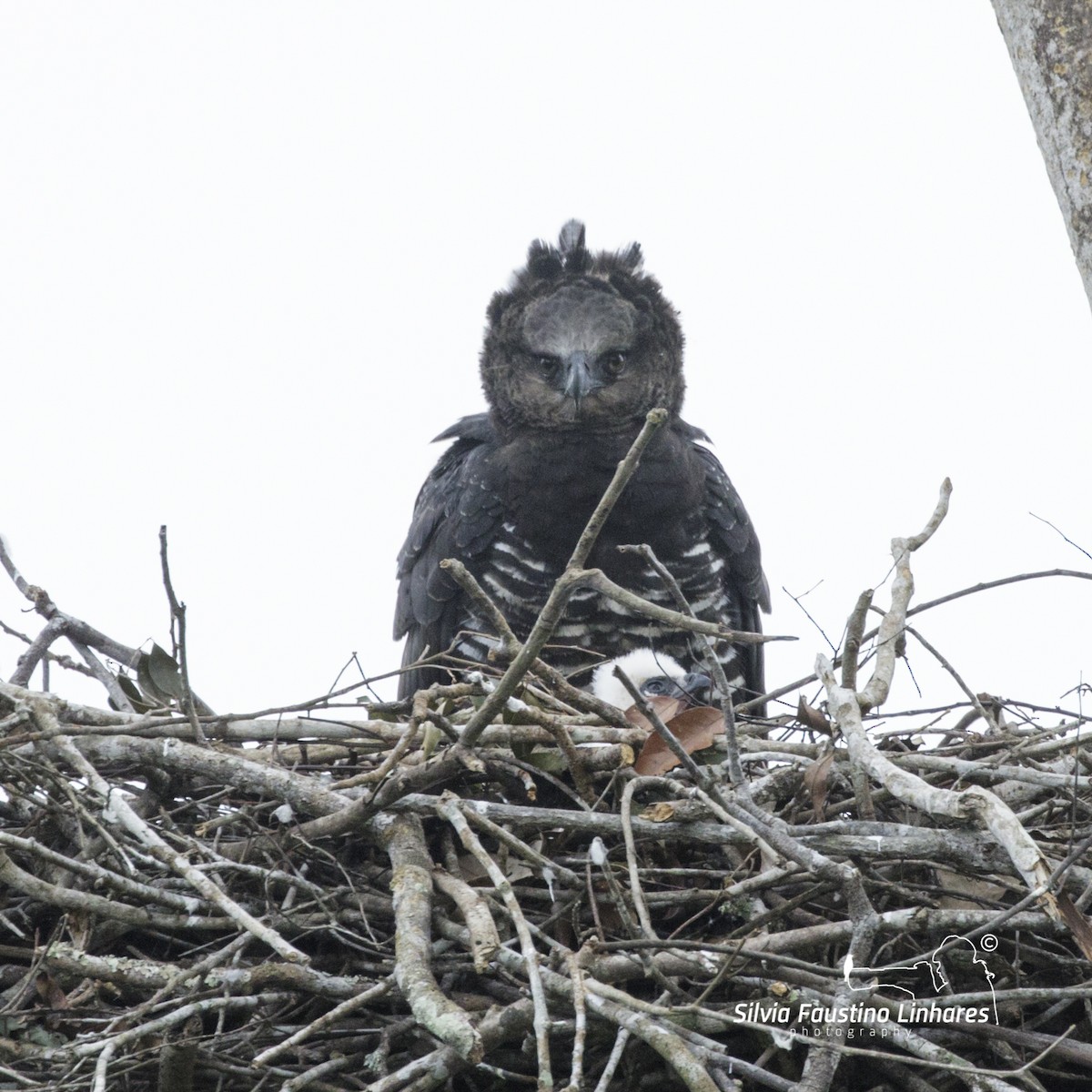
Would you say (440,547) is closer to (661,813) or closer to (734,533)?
(734,533)

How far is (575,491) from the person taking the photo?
5605 millimetres

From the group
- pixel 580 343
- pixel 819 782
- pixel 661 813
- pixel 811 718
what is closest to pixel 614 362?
pixel 580 343

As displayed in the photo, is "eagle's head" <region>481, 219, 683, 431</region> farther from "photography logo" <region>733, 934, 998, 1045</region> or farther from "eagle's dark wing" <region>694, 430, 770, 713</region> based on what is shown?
"photography logo" <region>733, 934, 998, 1045</region>

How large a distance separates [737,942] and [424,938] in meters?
0.66

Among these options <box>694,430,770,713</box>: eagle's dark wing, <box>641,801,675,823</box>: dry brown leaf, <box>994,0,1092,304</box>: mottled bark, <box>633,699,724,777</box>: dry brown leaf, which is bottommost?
<box>641,801,675,823</box>: dry brown leaf

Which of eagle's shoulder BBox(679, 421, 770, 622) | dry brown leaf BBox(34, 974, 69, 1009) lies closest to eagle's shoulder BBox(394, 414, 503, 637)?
eagle's shoulder BBox(679, 421, 770, 622)

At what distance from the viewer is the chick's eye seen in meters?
5.98

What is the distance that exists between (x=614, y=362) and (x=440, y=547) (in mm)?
1181

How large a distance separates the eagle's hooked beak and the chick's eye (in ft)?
0.48

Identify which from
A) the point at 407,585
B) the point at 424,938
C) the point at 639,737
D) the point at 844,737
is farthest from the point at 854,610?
the point at 407,585

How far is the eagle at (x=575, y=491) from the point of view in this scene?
5.46m

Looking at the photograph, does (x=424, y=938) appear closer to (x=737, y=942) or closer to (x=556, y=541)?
(x=737, y=942)

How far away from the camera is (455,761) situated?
3182mm

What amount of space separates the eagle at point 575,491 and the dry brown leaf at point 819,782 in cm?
178
